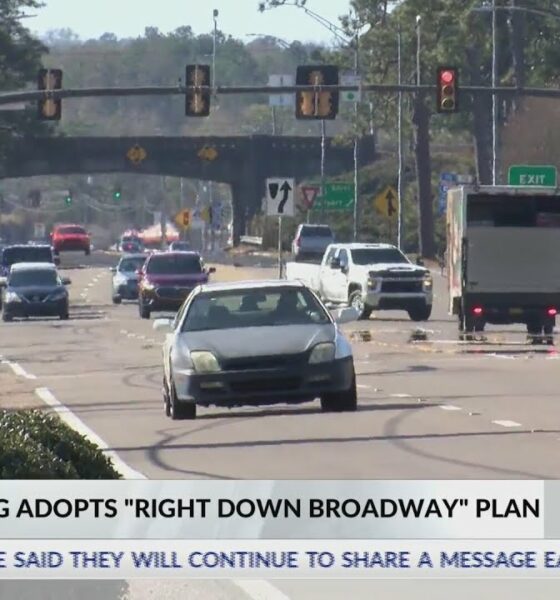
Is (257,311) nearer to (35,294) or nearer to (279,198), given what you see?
Result: (279,198)

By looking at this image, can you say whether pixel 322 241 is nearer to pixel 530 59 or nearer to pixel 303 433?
pixel 530 59

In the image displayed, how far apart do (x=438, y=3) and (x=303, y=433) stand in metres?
63.7

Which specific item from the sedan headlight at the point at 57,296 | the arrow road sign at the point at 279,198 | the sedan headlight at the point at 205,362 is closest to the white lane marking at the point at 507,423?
the sedan headlight at the point at 205,362

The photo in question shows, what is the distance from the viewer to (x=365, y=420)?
20.7 m

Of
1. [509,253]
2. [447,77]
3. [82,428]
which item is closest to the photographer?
[82,428]

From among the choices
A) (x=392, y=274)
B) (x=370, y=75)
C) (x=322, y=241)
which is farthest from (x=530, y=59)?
(x=392, y=274)

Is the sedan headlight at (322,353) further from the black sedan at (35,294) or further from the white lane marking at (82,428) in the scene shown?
the black sedan at (35,294)

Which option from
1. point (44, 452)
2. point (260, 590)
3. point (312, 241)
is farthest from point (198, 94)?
point (260, 590)

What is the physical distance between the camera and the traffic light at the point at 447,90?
4697 centimetres

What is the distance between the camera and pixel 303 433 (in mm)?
19547

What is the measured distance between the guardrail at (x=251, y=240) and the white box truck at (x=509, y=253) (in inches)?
2745

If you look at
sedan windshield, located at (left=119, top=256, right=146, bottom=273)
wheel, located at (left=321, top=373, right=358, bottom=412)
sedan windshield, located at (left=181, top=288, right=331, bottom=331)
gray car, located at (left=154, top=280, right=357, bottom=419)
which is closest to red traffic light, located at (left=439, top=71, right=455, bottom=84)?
sedan windshield, located at (left=119, top=256, right=146, bottom=273)

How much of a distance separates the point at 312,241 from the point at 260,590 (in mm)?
73958

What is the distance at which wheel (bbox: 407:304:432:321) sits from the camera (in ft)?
152
